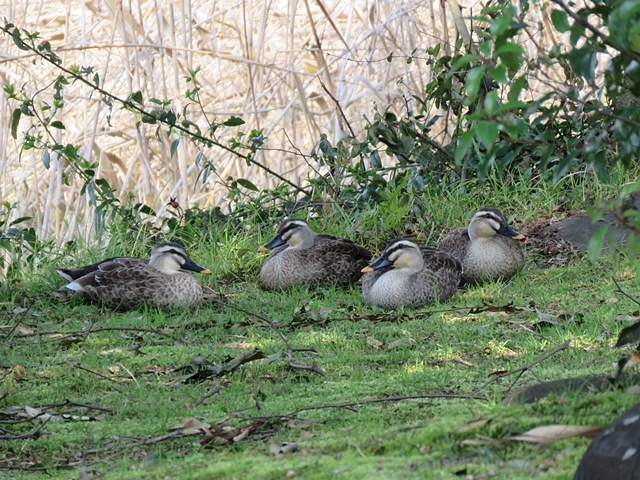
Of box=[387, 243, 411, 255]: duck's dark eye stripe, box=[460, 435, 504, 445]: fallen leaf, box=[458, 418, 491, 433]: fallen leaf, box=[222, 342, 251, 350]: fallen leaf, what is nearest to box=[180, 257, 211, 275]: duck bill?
box=[387, 243, 411, 255]: duck's dark eye stripe

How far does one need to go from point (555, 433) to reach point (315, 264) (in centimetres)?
Result: 451

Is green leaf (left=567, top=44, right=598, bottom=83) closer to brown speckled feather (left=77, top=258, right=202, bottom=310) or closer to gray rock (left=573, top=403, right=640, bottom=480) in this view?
gray rock (left=573, top=403, right=640, bottom=480)

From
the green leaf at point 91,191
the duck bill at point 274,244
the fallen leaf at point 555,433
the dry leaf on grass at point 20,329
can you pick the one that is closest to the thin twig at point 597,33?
the fallen leaf at point 555,433

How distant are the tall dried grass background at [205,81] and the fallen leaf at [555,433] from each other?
5.75 metres

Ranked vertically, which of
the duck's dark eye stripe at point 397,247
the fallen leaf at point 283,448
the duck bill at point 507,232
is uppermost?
the duck bill at point 507,232

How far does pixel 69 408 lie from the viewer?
4395 mm

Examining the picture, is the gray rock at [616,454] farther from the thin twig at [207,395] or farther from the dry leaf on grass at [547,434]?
the thin twig at [207,395]

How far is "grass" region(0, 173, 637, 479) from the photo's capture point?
9.80 ft

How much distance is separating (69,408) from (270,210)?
459 cm

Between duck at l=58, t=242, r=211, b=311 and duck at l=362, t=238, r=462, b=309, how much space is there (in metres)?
1.27

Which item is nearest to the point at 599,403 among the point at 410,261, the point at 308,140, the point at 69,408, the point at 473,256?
the point at 69,408

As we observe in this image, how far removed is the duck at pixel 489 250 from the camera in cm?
707

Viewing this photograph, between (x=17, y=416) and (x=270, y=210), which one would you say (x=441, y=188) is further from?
(x=17, y=416)

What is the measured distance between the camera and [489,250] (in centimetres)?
705
